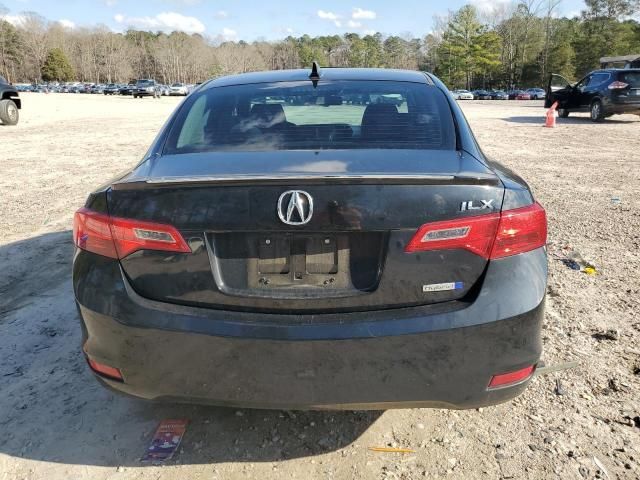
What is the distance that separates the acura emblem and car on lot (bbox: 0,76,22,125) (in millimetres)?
18852

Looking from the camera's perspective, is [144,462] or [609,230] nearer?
[144,462]

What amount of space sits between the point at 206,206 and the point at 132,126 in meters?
19.2

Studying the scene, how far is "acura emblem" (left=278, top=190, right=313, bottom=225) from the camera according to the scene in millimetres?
1938

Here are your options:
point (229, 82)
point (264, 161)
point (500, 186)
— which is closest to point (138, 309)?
point (264, 161)

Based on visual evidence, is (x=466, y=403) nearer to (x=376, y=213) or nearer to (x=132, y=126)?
(x=376, y=213)

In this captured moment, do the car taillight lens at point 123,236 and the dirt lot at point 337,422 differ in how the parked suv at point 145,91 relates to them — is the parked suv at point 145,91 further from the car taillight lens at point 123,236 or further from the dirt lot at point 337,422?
the car taillight lens at point 123,236

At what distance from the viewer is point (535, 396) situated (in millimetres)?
2859

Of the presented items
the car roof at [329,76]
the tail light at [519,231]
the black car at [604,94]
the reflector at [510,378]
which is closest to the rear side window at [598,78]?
the black car at [604,94]

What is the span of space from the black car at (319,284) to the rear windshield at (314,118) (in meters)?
0.45

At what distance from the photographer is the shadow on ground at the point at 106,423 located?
247 centimetres

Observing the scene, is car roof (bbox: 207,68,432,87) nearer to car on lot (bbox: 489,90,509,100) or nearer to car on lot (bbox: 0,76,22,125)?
car on lot (bbox: 0,76,22,125)

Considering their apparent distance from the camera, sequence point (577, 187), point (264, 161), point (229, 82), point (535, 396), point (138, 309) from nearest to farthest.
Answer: point (138, 309)
point (264, 161)
point (535, 396)
point (229, 82)
point (577, 187)

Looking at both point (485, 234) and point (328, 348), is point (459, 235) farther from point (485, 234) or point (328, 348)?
point (328, 348)

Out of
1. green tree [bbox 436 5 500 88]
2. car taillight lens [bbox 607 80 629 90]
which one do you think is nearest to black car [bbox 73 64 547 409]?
car taillight lens [bbox 607 80 629 90]
